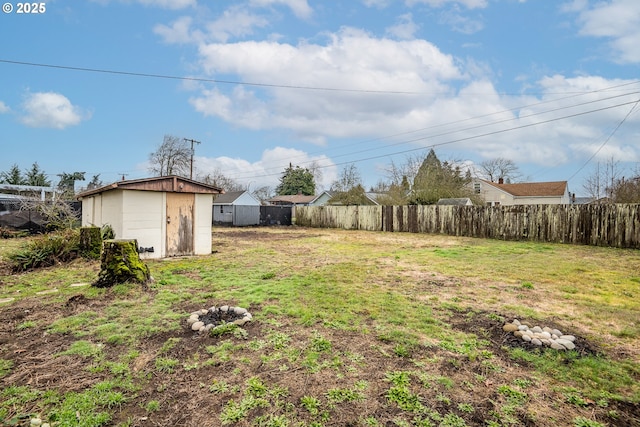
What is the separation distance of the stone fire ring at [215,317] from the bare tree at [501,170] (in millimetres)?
37625

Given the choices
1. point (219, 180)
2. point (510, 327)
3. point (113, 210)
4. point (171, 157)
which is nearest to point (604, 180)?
point (510, 327)

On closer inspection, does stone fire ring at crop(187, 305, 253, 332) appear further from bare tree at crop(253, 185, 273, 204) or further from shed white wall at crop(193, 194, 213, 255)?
bare tree at crop(253, 185, 273, 204)

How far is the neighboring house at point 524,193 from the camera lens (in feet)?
92.7

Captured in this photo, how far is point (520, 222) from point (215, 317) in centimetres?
1241

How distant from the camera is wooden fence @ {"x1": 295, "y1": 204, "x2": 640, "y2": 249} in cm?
968

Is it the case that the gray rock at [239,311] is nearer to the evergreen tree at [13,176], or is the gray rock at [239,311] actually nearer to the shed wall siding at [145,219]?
the shed wall siding at [145,219]

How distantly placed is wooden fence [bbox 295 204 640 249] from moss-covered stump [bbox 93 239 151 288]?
41.7 feet

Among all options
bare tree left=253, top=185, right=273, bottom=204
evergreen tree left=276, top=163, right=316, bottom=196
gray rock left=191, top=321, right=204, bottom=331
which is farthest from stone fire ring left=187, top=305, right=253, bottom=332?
bare tree left=253, top=185, right=273, bottom=204

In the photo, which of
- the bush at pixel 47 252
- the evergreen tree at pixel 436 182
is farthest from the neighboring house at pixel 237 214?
the bush at pixel 47 252

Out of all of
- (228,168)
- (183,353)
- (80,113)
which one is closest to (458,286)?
(183,353)

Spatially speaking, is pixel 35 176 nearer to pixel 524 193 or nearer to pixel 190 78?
pixel 190 78

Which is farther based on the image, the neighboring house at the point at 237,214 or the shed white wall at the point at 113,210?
the neighboring house at the point at 237,214

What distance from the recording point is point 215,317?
10.7ft

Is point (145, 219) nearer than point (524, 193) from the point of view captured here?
Answer: Yes
